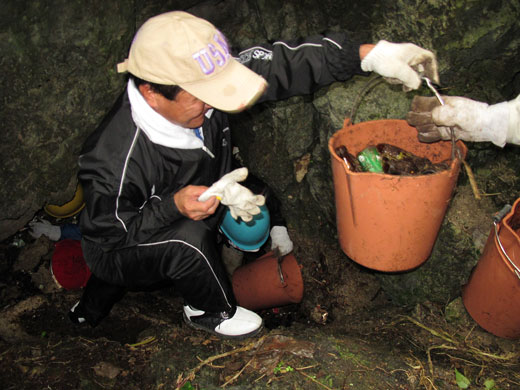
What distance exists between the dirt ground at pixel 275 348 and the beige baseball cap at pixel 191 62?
53.4 inches

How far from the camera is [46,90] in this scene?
93.9 inches

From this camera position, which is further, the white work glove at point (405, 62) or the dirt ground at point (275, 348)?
the dirt ground at point (275, 348)

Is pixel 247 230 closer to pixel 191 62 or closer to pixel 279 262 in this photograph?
pixel 279 262

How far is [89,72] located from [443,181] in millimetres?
1988

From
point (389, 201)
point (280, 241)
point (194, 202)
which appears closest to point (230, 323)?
point (280, 241)

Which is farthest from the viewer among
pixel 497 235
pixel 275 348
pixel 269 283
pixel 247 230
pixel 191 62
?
pixel 269 283

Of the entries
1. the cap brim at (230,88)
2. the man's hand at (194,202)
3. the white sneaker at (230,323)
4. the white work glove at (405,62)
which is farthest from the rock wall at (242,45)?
the white sneaker at (230,323)

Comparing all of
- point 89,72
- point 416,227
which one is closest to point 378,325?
point 416,227

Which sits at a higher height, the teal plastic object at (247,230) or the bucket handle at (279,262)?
the teal plastic object at (247,230)

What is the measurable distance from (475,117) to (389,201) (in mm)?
510

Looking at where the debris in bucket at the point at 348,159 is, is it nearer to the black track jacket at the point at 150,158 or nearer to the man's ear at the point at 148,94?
the black track jacket at the point at 150,158

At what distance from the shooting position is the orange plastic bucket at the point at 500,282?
2.07 m

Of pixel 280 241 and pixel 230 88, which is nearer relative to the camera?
Result: pixel 230 88

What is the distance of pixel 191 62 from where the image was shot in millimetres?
1736
